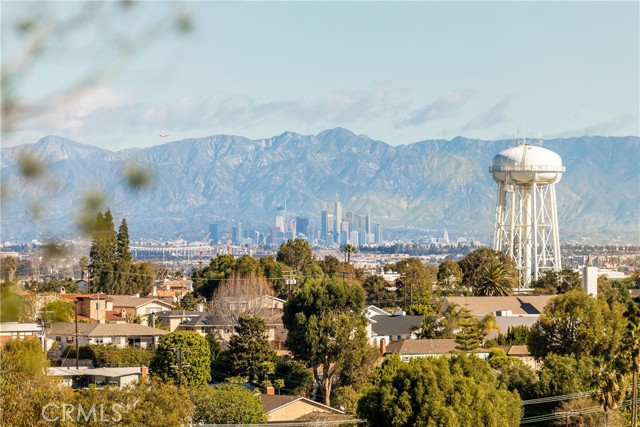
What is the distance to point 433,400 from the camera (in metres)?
32.9

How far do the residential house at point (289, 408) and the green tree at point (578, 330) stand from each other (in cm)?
1270

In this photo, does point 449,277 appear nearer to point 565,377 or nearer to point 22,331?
point 565,377

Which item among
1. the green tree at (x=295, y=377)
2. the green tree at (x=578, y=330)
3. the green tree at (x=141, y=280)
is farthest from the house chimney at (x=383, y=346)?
the green tree at (x=141, y=280)

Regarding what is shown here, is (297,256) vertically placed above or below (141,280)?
above

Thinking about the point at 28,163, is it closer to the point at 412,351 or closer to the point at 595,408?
the point at 595,408

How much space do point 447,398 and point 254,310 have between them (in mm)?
26743

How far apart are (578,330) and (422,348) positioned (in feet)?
21.7

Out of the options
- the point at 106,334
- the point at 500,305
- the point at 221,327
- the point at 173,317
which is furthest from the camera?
the point at 500,305

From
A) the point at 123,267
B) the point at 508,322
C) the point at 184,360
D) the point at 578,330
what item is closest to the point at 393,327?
the point at 508,322

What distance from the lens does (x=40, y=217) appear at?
17.4 feet

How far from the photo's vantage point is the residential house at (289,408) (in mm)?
36469

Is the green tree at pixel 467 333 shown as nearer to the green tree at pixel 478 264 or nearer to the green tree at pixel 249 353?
the green tree at pixel 249 353

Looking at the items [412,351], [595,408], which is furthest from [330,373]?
[595,408]
